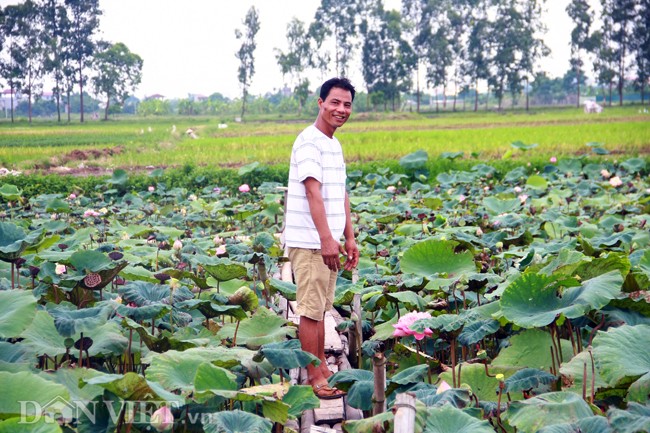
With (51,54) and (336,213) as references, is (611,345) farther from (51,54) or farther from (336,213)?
(51,54)

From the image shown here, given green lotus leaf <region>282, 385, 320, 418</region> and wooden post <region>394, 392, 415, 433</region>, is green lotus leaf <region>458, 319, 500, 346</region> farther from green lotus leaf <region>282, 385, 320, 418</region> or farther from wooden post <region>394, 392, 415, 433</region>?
wooden post <region>394, 392, 415, 433</region>

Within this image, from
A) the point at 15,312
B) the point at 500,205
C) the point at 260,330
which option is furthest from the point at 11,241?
the point at 500,205

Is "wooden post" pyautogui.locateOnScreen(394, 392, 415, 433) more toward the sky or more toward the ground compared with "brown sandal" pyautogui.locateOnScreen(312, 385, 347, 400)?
more toward the sky

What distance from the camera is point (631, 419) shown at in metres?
1.57

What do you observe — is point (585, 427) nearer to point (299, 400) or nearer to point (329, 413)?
point (299, 400)

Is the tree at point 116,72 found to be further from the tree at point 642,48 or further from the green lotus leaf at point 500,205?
the tree at point 642,48

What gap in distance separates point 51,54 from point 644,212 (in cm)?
1389

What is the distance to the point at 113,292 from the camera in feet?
10.9

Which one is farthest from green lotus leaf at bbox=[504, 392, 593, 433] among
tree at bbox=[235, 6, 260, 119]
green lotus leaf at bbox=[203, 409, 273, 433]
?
tree at bbox=[235, 6, 260, 119]

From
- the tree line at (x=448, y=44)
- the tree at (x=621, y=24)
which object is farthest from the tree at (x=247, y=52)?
the tree at (x=621, y=24)

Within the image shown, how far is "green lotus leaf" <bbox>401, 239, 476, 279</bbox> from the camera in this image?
10.7ft

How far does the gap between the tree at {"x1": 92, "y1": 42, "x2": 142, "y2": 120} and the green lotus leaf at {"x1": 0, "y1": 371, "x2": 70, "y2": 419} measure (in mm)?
21903

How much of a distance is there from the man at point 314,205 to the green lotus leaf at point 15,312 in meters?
0.90

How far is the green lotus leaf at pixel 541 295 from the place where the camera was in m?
2.26
